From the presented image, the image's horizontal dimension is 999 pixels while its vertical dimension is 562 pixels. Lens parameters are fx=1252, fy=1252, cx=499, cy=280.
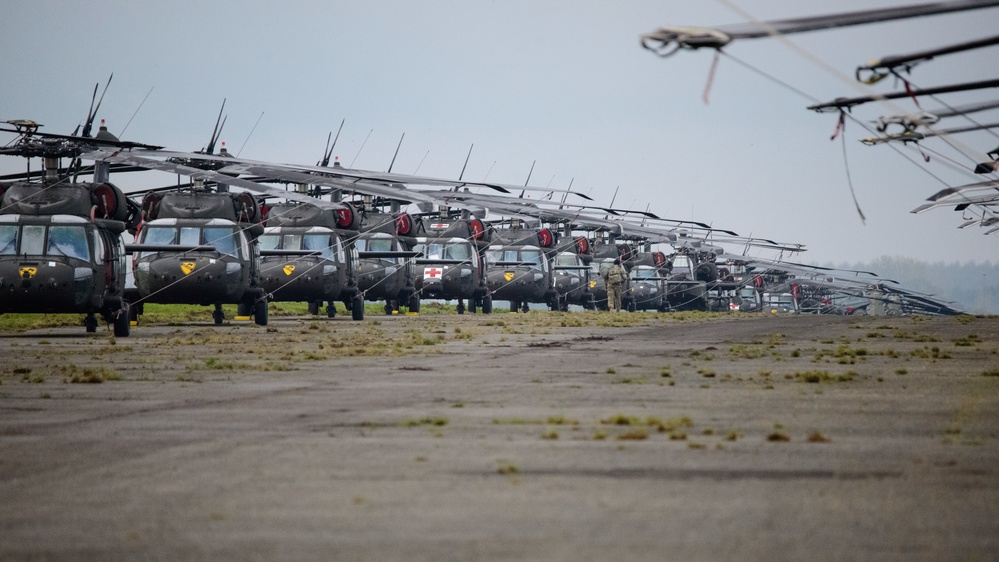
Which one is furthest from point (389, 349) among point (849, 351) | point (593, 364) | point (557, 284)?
point (557, 284)

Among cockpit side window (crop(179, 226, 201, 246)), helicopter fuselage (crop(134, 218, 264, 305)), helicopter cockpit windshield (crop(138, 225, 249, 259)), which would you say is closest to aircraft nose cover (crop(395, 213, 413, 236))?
helicopter fuselage (crop(134, 218, 264, 305))

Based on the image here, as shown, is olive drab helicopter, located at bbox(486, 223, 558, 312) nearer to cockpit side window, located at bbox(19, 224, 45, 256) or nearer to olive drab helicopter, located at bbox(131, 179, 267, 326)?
olive drab helicopter, located at bbox(131, 179, 267, 326)

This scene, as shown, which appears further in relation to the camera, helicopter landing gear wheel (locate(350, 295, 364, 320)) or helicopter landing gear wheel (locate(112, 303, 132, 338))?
helicopter landing gear wheel (locate(350, 295, 364, 320))

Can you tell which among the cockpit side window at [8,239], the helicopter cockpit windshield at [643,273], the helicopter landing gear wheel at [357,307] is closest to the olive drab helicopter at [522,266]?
the helicopter cockpit windshield at [643,273]

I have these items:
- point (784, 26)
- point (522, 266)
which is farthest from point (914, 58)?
point (522, 266)

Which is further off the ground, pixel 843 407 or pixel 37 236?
pixel 37 236

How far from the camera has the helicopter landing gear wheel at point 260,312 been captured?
28.3m

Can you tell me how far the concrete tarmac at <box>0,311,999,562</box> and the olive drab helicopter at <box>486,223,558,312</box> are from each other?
33844 mm

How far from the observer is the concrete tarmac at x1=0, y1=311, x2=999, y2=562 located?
488cm

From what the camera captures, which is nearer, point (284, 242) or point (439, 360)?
point (439, 360)

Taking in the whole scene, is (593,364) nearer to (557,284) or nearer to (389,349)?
(389,349)

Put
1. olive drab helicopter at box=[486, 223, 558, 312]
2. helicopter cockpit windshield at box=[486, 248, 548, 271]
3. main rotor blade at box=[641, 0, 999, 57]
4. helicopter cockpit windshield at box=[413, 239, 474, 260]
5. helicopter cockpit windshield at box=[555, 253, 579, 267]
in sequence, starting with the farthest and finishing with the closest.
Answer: helicopter cockpit windshield at box=[555, 253, 579, 267] < helicopter cockpit windshield at box=[486, 248, 548, 271] < olive drab helicopter at box=[486, 223, 558, 312] < helicopter cockpit windshield at box=[413, 239, 474, 260] < main rotor blade at box=[641, 0, 999, 57]

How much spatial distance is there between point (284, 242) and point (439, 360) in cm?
1750

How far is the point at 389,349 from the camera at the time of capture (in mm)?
18531
